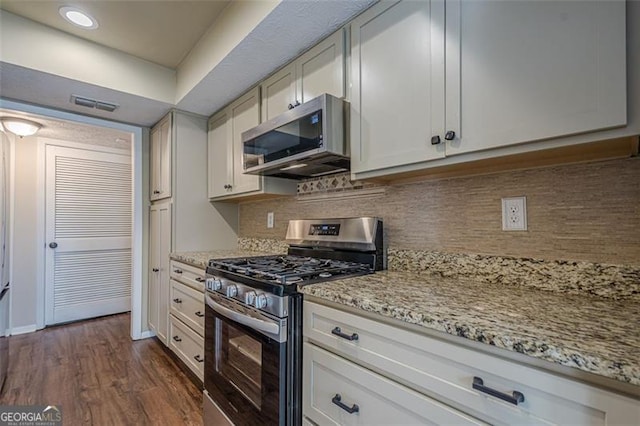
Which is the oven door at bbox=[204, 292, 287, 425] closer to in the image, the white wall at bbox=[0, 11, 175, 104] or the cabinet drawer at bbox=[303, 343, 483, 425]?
the cabinet drawer at bbox=[303, 343, 483, 425]

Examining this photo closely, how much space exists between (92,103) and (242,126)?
124cm

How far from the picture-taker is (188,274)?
2.31 meters

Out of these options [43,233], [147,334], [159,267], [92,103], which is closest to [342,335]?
[159,267]

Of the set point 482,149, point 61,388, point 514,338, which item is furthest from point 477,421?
point 61,388

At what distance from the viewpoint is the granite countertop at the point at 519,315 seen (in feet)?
2.03

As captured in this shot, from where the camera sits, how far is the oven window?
140cm

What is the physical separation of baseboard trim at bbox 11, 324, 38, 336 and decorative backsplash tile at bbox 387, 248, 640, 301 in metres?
4.05

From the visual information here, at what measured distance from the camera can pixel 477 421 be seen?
771mm

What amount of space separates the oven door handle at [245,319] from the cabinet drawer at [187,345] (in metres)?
0.53

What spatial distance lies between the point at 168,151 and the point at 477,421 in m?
2.81

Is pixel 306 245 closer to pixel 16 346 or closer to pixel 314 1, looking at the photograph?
pixel 314 1

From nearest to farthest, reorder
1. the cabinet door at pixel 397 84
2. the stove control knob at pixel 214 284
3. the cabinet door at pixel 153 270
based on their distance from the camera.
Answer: the cabinet door at pixel 397 84, the stove control knob at pixel 214 284, the cabinet door at pixel 153 270

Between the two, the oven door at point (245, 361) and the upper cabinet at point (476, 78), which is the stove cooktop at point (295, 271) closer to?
the oven door at point (245, 361)

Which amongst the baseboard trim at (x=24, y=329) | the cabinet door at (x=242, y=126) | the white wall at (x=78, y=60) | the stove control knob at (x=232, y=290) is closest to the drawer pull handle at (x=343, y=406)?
the stove control knob at (x=232, y=290)
